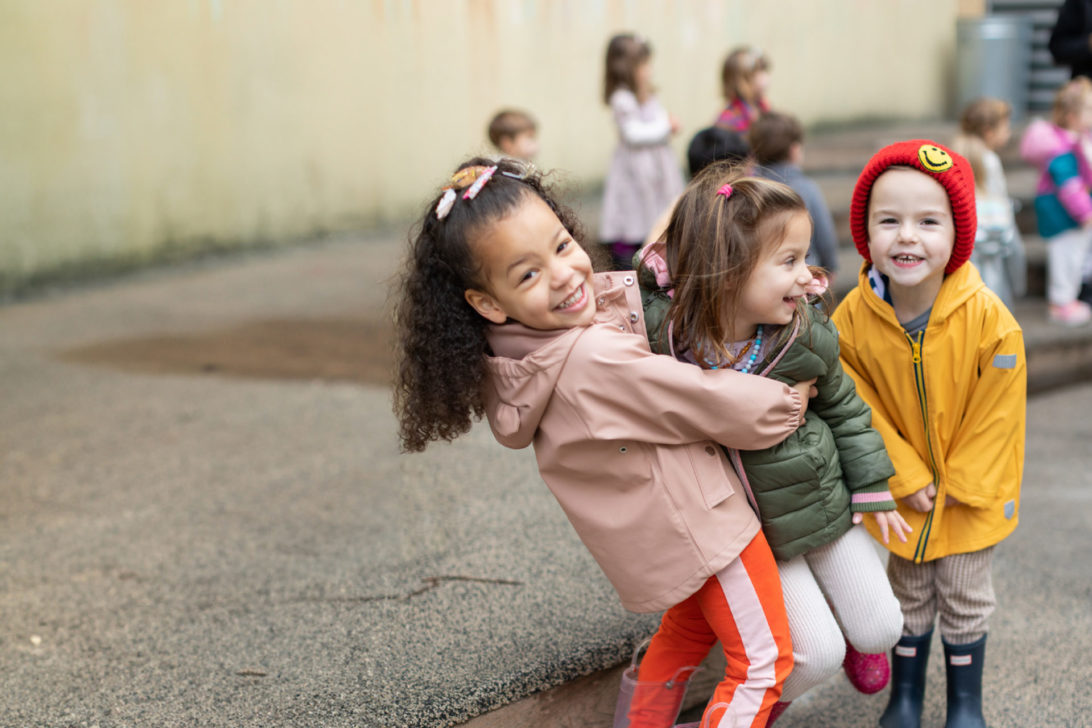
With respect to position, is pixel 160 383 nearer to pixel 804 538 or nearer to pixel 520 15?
pixel 804 538

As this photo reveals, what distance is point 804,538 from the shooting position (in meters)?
2.16

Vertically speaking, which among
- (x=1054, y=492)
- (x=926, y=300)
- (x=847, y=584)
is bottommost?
(x=1054, y=492)

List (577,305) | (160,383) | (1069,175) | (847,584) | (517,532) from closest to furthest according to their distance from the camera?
(577,305) < (847,584) < (517,532) < (160,383) < (1069,175)

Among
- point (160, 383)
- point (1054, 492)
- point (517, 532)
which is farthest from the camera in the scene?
point (160, 383)

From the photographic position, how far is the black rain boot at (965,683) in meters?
2.49

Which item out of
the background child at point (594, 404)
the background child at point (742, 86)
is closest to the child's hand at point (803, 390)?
the background child at point (594, 404)

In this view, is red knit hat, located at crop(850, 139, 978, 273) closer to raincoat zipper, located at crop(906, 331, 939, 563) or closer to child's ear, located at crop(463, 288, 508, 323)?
raincoat zipper, located at crop(906, 331, 939, 563)

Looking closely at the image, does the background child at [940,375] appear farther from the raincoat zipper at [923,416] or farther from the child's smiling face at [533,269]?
the child's smiling face at [533,269]

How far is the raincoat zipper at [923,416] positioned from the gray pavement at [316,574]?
1.91ft

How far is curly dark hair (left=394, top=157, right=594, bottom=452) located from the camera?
2025 millimetres

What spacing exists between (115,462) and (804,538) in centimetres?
293

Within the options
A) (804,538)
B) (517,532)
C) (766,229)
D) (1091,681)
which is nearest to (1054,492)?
(1091,681)

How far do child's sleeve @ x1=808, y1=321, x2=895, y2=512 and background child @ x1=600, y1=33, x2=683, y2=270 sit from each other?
401 centimetres

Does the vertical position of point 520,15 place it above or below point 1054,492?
above
